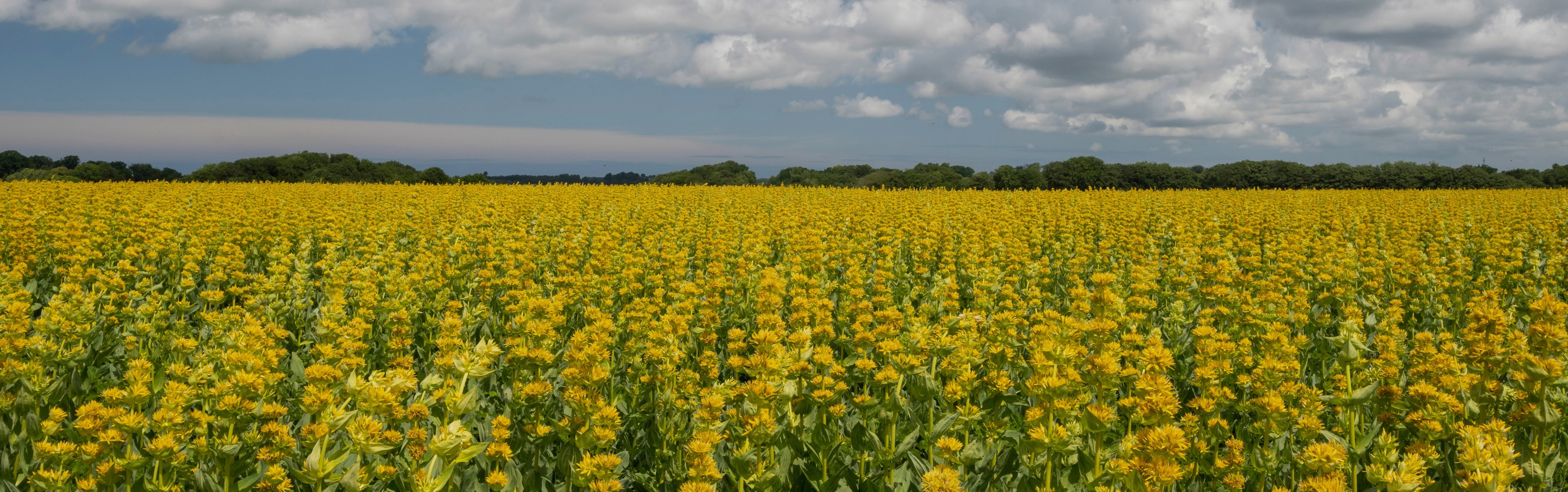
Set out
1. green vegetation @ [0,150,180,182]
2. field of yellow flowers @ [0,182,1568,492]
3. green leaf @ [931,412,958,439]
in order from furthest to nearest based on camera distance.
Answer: green vegetation @ [0,150,180,182], green leaf @ [931,412,958,439], field of yellow flowers @ [0,182,1568,492]

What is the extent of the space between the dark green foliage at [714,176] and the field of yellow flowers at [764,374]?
1546 inches

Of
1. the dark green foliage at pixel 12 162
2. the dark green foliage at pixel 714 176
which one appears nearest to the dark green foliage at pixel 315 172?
the dark green foliage at pixel 714 176

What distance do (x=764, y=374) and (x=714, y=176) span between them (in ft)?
180

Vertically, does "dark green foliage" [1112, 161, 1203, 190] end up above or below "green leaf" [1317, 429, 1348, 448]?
above

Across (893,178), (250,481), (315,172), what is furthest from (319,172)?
(250,481)

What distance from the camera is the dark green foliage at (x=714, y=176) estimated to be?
2128 inches

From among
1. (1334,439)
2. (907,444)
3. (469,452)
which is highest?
(469,452)

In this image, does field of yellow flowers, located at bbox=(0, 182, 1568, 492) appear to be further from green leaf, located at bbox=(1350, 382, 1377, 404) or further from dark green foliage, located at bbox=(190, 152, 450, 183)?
dark green foliage, located at bbox=(190, 152, 450, 183)

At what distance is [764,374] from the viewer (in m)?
4.29

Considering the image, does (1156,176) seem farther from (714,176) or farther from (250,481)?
(250,481)

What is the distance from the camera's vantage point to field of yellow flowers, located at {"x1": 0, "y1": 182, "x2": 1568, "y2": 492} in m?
3.84

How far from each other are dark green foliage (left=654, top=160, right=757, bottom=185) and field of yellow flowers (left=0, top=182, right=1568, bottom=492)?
39274 millimetres

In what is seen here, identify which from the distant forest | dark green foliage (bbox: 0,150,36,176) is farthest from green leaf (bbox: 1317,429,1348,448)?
dark green foliage (bbox: 0,150,36,176)

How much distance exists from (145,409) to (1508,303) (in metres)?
16.4
